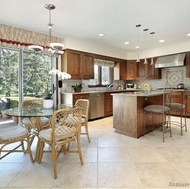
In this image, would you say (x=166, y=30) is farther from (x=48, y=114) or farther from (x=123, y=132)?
(x=48, y=114)

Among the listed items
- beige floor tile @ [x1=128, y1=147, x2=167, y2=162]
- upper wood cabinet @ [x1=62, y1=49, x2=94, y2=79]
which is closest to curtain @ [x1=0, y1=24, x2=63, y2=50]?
upper wood cabinet @ [x1=62, y1=49, x2=94, y2=79]

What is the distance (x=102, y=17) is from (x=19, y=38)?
2.09 m

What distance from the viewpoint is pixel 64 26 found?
367 centimetres

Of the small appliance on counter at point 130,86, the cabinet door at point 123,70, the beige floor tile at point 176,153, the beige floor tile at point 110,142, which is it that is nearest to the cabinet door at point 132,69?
the cabinet door at point 123,70

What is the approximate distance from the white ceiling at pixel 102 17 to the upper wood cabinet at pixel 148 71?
1667 millimetres

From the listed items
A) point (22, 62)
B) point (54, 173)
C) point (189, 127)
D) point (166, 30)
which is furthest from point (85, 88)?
point (54, 173)

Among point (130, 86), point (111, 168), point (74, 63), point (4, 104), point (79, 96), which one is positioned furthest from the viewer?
point (130, 86)

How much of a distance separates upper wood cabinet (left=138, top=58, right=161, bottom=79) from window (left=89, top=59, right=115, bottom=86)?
46.4 inches

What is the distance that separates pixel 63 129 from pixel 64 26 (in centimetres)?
271

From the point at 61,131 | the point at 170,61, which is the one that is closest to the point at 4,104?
the point at 61,131

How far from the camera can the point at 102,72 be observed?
236 inches

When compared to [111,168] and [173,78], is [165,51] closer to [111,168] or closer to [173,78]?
[173,78]

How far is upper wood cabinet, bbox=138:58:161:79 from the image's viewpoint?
233 inches

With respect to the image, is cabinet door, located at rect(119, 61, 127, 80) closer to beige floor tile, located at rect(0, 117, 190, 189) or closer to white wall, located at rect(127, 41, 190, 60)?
white wall, located at rect(127, 41, 190, 60)
